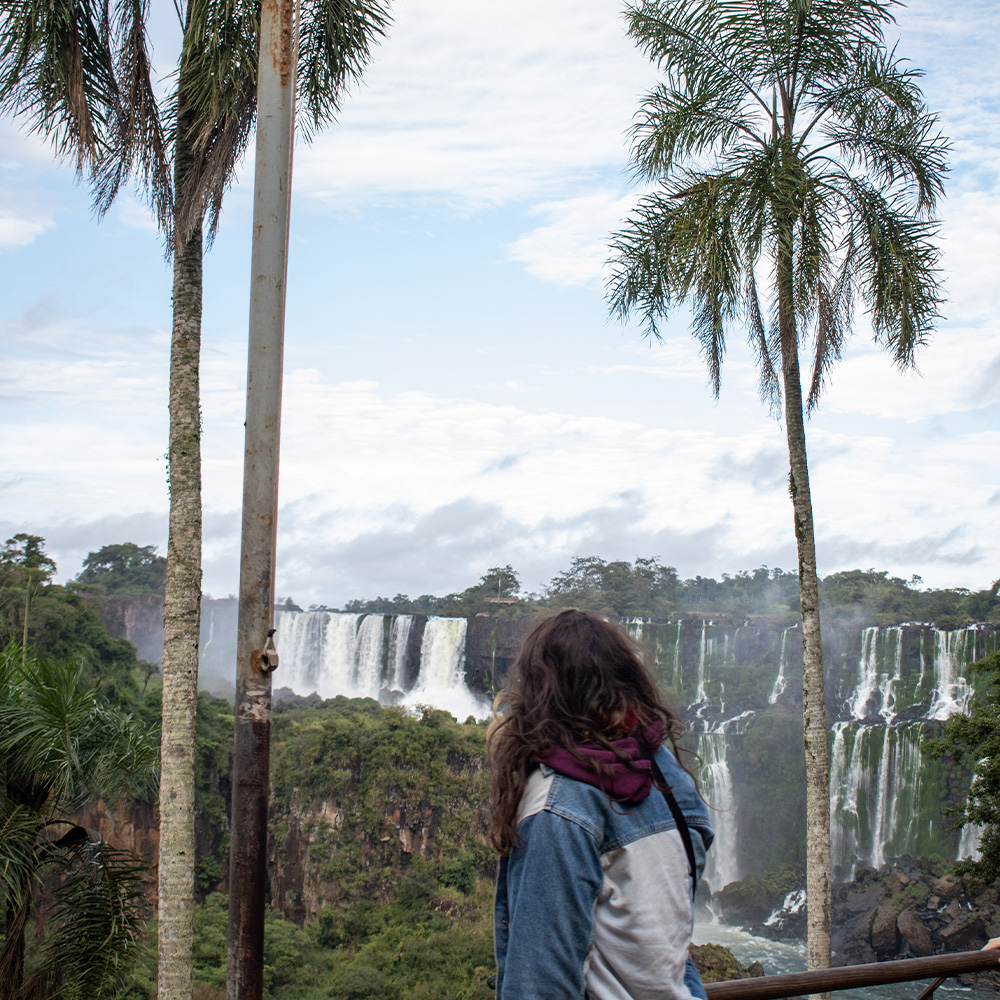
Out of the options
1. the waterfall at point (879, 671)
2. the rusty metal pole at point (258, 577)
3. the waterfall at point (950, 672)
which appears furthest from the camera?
the waterfall at point (879, 671)

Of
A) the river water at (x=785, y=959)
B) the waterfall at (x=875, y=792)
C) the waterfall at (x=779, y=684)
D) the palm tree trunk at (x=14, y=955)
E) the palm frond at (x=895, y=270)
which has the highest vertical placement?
the palm frond at (x=895, y=270)

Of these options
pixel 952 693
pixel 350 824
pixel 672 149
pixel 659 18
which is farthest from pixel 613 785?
pixel 952 693

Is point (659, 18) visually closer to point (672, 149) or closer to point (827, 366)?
point (672, 149)

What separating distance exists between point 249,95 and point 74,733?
13.3ft

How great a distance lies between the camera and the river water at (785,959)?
17.6 meters

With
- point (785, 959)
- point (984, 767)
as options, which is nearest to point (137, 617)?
point (785, 959)

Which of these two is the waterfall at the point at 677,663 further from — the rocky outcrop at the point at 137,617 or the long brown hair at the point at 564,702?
the long brown hair at the point at 564,702

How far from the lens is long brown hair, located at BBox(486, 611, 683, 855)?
1.19 meters

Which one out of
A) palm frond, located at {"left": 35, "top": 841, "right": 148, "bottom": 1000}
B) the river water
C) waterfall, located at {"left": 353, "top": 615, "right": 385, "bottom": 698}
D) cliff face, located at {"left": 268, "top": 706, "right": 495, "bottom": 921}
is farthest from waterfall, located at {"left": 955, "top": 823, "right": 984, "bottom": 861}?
palm frond, located at {"left": 35, "top": 841, "right": 148, "bottom": 1000}

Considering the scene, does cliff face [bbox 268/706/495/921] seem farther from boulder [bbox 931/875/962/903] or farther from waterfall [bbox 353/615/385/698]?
boulder [bbox 931/875/962/903]

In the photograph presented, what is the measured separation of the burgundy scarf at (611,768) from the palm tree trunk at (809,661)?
20.8ft

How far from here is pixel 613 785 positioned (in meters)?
1.15

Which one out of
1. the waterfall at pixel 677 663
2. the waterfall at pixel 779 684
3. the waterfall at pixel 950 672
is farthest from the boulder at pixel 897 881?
the waterfall at pixel 677 663

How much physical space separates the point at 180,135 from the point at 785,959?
23.3 meters
